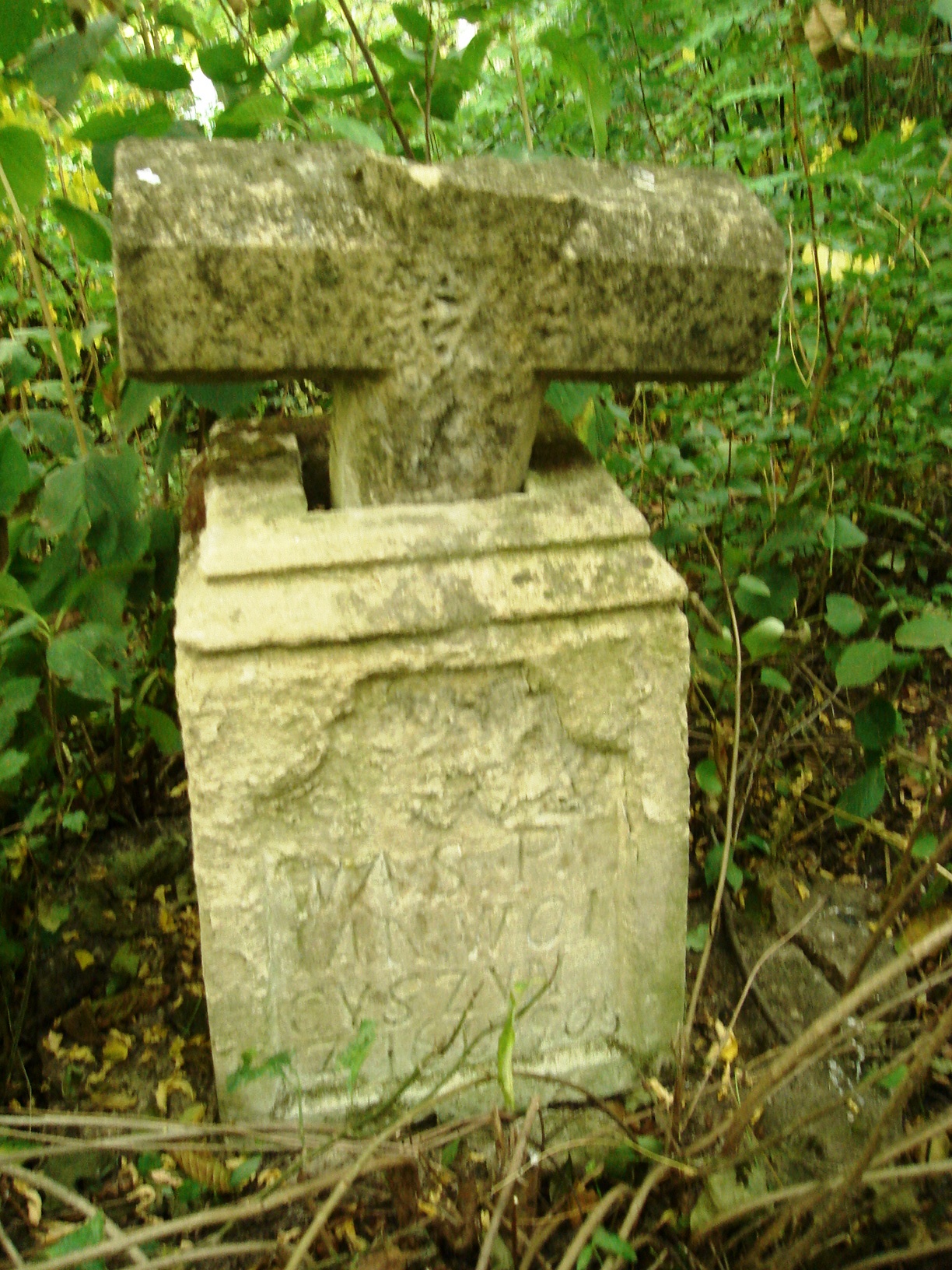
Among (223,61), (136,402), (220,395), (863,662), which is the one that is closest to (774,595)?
(863,662)

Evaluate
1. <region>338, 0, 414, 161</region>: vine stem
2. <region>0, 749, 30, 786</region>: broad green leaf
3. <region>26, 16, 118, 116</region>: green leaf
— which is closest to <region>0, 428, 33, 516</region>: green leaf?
<region>0, 749, 30, 786</region>: broad green leaf

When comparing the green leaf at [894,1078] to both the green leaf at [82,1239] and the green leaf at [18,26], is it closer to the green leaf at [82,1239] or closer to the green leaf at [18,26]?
the green leaf at [82,1239]

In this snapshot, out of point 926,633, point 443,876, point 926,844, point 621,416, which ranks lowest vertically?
point 926,844

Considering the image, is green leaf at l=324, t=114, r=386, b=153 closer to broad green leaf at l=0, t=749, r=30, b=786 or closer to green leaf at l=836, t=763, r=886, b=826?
broad green leaf at l=0, t=749, r=30, b=786

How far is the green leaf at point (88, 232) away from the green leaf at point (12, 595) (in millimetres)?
441

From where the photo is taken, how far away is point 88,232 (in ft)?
4.09

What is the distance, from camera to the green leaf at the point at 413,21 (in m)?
1.28

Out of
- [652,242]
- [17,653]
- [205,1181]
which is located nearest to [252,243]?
[652,242]

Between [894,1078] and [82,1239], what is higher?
[82,1239]

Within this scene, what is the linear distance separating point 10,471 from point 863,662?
1.24 meters

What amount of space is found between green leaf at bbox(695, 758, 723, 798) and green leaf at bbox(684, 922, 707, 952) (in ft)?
0.76

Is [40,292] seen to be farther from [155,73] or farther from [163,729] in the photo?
[163,729]

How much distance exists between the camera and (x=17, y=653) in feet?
4.39

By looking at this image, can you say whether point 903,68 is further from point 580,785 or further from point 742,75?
point 580,785
